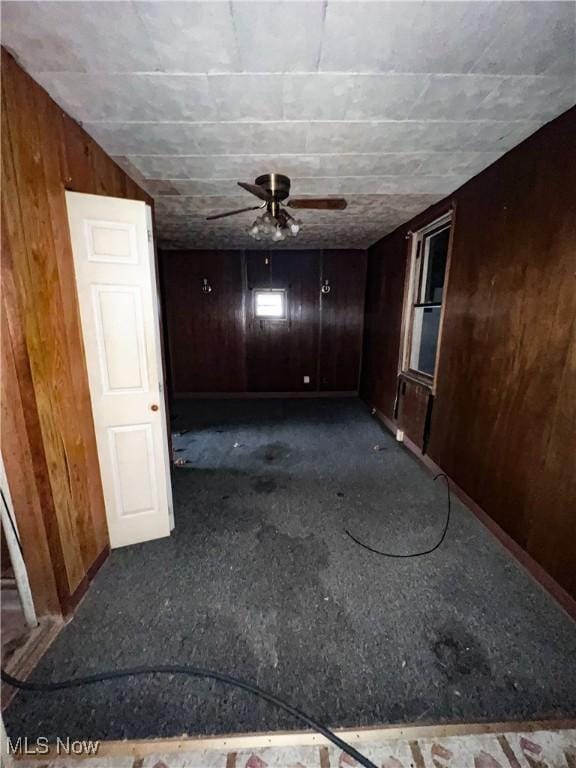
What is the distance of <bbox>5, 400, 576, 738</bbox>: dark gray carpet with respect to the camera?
1226mm

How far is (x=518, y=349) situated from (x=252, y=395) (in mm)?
4526

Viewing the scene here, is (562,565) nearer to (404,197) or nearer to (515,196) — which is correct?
(515,196)

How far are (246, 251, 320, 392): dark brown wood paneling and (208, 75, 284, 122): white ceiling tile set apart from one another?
380 centimetres

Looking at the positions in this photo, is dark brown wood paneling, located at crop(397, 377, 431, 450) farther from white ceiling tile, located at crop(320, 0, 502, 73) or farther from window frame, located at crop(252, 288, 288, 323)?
window frame, located at crop(252, 288, 288, 323)

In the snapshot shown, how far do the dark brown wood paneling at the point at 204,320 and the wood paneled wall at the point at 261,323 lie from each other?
0.06 ft

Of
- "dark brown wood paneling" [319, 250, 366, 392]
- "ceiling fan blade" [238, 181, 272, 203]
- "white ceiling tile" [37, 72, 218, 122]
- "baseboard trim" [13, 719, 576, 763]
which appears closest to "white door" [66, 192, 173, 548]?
"white ceiling tile" [37, 72, 218, 122]

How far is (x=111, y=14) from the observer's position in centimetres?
111

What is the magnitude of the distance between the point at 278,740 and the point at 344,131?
9.64ft

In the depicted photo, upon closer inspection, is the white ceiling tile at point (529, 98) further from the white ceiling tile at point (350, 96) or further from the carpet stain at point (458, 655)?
the carpet stain at point (458, 655)

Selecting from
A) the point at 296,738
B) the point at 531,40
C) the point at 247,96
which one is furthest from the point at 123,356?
the point at 531,40

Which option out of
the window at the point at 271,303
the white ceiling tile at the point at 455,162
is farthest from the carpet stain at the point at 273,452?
the white ceiling tile at the point at 455,162

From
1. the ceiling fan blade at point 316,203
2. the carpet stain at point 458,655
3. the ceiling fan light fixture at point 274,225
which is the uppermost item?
the ceiling fan blade at point 316,203

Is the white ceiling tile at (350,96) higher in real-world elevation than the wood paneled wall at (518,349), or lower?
higher

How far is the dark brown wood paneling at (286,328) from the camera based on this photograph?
5.50 meters
